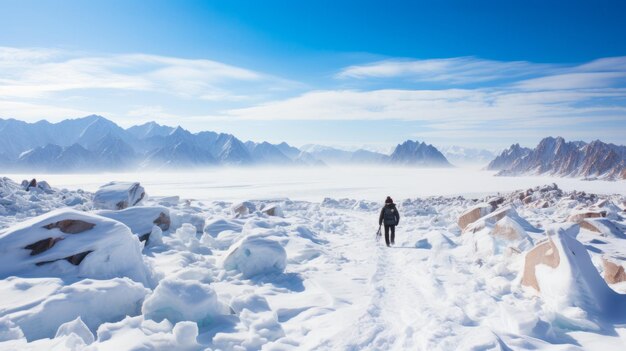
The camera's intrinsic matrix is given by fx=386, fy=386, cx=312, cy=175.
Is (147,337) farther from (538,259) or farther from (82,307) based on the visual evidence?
(538,259)

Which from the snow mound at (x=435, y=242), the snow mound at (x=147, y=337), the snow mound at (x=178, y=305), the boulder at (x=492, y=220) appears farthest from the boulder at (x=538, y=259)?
the snow mound at (x=147, y=337)

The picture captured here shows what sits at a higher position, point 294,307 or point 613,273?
point 613,273

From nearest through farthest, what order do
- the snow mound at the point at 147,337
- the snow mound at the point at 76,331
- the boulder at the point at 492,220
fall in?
the snow mound at the point at 147,337 < the snow mound at the point at 76,331 < the boulder at the point at 492,220

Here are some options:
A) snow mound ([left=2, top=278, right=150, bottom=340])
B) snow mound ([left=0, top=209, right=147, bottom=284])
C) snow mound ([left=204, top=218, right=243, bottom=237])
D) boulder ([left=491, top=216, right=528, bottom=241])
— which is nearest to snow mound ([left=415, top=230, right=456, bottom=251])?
boulder ([left=491, top=216, right=528, bottom=241])

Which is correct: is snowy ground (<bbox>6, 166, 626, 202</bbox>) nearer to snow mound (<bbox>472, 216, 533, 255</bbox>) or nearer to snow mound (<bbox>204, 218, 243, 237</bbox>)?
snow mound (<bbox>204, 218, 243, 237</bbox>)

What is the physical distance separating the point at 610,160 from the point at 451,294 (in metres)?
176

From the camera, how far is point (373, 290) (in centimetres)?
696

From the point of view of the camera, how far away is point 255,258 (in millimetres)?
8070

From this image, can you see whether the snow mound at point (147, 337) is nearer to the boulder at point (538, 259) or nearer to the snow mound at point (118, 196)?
the boulder at point (538, 259)

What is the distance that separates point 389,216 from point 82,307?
932 centimetres

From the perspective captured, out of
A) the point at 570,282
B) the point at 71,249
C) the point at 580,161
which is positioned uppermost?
the point at 580,161

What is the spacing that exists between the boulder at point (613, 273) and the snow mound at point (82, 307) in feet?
25.9

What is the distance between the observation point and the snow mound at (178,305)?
496cm

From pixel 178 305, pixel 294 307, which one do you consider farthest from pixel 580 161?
pixel 178 305
